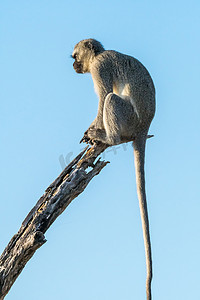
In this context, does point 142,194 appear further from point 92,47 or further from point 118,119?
point 92,47

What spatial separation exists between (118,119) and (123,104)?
1.11ft

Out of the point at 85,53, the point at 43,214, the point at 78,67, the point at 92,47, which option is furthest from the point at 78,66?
the point at 43,214

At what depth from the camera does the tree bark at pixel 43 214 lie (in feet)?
22.1

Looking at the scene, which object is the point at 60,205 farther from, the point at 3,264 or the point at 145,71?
the point at 145,71

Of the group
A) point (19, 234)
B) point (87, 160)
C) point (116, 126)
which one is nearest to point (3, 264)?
point (19, 234)

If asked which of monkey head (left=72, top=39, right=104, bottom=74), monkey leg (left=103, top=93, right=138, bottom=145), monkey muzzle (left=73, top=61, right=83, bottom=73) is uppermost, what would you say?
monkey head (left=72, top=39, right=104, bottom=74)

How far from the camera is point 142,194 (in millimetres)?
8406

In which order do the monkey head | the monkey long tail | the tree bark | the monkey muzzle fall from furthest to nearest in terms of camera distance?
the monkey muzzle, the monkey head, the monkey long tail, the tree bark

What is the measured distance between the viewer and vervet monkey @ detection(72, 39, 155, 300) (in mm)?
8757

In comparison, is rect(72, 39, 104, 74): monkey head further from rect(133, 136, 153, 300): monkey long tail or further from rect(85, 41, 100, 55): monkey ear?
rect(133, 136, 153, 300): monkey long tail

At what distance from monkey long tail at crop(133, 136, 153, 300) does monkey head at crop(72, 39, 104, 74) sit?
2222mm

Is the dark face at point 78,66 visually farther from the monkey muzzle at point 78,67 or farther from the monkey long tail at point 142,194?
the monkey long tail at point 142,194

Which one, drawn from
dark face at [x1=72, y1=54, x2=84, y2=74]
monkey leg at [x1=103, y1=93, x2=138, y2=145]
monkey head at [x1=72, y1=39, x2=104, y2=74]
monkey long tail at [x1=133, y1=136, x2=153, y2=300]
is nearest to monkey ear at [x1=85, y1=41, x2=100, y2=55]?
monkey head at [x1=72, y1=39, x2=104, y2=74]

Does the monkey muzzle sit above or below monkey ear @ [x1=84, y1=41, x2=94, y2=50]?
below
